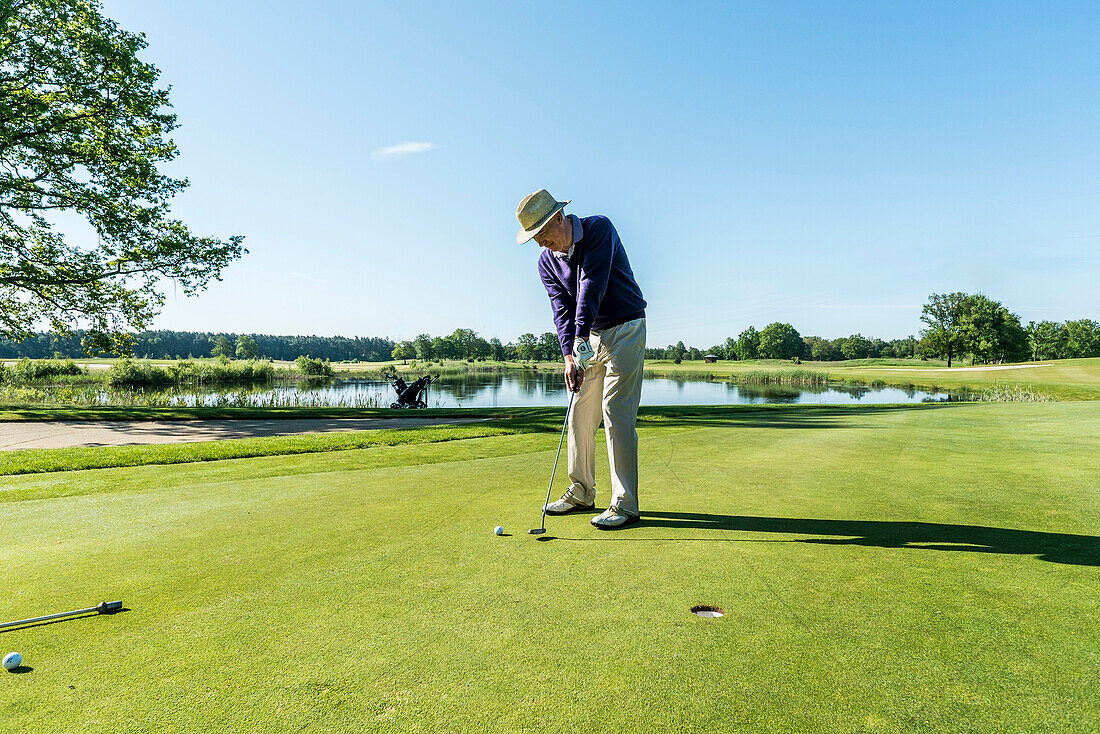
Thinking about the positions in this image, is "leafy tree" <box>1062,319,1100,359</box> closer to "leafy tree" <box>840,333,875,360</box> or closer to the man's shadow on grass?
"leafy tree" <box>840,333,875,360</box>

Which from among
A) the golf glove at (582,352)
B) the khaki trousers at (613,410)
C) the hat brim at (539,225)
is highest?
the hat brim at (539,225)

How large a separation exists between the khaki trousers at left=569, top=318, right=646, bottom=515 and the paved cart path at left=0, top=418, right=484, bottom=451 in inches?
308

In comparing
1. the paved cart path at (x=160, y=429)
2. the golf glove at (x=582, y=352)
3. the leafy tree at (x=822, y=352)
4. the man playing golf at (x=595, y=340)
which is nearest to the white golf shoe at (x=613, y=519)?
the man playing golf at (x=595, y=340)

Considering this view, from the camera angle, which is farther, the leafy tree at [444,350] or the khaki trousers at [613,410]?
the leafy tree at [444,350]

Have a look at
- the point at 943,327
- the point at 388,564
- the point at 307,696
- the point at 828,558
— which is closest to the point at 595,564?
the point at 388,564

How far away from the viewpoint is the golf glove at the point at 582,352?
3.87 metres

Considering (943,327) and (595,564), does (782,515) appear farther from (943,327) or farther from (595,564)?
(943,327)

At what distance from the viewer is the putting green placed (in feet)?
5.21

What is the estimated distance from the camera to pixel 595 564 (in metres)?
2.79

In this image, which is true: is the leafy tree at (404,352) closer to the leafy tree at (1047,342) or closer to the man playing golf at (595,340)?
the leafy tree at (1047,342)

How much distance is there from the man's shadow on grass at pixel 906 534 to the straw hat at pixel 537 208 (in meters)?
2.20

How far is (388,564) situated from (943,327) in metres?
97.6

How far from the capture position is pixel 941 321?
3228 inches

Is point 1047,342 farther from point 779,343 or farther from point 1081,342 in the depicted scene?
point 779,343
